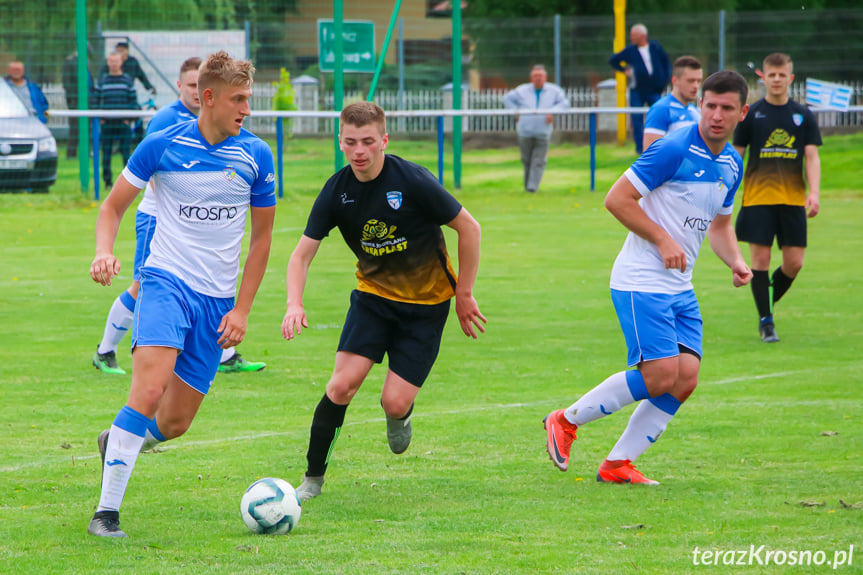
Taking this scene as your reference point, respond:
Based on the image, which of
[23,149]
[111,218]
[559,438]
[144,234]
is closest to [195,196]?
[111,218]

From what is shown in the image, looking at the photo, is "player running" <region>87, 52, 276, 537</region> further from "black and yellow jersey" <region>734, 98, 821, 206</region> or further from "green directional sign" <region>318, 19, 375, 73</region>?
"green directional sign" <region>318, 19, 375, 73</region>

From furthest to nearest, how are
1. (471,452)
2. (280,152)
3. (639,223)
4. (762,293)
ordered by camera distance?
(280,152), (762,293), (471,452), (639,223)

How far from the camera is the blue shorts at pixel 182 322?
507cm

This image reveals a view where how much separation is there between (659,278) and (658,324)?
24 centimetres

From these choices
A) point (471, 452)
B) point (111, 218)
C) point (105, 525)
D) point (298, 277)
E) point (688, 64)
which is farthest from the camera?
point (688, 64)

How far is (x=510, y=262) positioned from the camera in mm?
14664

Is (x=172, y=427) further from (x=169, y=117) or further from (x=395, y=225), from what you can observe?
(x=169, y=117)

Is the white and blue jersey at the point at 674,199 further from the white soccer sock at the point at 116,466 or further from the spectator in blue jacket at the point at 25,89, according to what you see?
the spectator in blue jacket at the point at 25,89

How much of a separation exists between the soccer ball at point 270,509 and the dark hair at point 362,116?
5.38 feet

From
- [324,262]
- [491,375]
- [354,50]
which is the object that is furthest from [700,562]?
[354,50]

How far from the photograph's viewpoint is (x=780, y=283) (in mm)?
10617

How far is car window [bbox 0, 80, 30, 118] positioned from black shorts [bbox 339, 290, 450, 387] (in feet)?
49.3

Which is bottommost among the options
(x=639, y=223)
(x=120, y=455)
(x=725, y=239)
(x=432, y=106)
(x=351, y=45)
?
(x=120, y=455)

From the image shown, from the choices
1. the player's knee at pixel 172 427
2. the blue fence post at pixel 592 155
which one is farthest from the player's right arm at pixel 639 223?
the blue fence post at pixel 592 155
